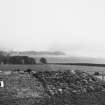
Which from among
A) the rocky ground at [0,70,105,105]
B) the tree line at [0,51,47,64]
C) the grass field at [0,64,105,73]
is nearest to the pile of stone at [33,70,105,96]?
the rocky ground at [0,70,105,105]

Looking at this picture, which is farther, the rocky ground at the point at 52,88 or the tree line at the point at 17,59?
the tree line at the point at 17,59

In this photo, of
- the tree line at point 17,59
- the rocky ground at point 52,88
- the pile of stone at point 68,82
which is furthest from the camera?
the tree line at point 17,59

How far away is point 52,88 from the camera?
335 centimetres

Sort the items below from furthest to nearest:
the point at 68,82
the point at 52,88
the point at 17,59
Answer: the point at 17,59
the point at 68,82
the point at 52,88

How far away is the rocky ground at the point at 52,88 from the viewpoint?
2867 mm

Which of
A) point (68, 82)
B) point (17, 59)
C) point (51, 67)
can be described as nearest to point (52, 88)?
point (68, 82)

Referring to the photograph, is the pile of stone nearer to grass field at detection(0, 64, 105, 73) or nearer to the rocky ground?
the rocky ground

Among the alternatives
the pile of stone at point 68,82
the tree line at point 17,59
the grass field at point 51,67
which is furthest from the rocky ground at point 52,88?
the tree line at point 17,59

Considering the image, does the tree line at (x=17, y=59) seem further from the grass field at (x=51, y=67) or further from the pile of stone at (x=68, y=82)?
the pile of stone at (x=68, y=82)

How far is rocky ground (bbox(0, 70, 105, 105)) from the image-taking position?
287 centimetres

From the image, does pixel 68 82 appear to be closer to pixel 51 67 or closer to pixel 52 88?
pixel 52 88

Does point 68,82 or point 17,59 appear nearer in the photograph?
point 68,82

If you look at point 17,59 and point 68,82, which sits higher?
point 17,59

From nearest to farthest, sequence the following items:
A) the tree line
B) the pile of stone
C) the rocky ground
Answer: the rocky ground → the pile of stone → the tree line
